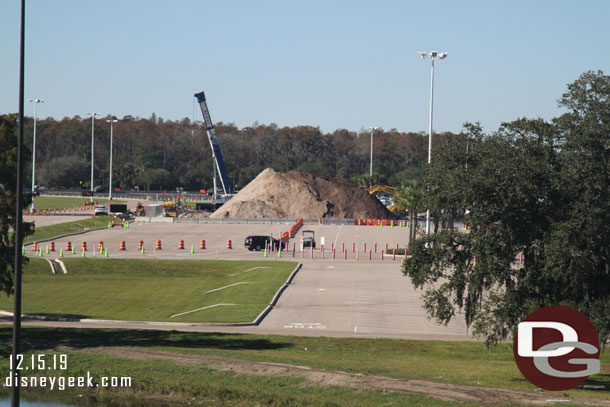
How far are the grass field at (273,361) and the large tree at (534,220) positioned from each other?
2.16 metres

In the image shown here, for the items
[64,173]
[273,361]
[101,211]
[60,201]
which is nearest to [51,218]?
[101,211]

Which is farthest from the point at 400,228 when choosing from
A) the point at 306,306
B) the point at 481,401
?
the point at 481,401

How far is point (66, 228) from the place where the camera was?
269ft

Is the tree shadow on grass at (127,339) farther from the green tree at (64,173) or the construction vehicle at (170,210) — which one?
the green tree at (64,173)

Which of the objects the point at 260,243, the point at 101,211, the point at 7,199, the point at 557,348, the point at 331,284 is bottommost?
the point at 331,284

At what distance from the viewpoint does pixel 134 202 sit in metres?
135

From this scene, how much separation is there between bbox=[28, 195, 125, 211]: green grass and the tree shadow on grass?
94.0 metres

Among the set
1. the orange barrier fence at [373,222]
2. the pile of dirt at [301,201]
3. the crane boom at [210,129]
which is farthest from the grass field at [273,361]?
the crane boom at [210,129]

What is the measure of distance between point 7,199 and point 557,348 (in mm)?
19422

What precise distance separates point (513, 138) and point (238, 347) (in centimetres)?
1221

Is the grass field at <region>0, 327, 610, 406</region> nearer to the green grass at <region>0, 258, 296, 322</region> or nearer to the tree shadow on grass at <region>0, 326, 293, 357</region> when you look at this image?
the tree shadow on grass at <region>0, 326, 293, 357</region>

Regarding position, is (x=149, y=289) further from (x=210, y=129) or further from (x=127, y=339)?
(x=210, y=129)

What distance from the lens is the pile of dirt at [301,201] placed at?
97.9 metres

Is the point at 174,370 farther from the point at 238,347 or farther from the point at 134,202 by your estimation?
the point at 134,202
